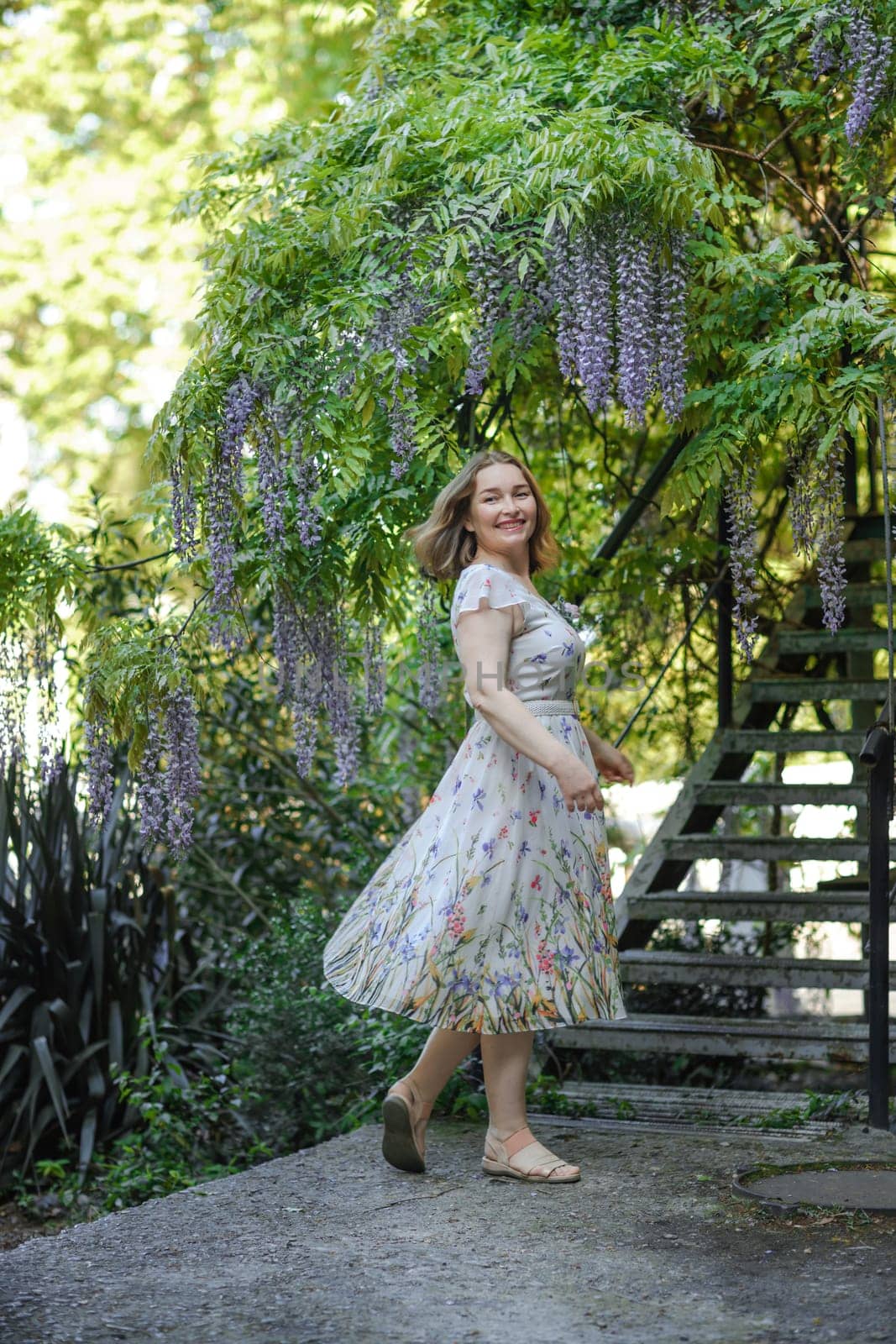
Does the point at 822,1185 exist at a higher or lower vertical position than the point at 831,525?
lower

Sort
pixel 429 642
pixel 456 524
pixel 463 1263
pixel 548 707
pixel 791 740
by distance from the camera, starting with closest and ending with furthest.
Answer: pixel 463 1263 < pixel 548 707 < pixel 456 524 < pixel 429 642 < pixel 791 740

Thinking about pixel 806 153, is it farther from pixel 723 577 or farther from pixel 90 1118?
pixel 90 1118

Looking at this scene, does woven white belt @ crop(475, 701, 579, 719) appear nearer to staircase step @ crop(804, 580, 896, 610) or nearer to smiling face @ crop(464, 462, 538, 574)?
smiling face @ crop(464, 462, 538, 574)

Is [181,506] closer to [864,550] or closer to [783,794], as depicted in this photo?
[783,794]

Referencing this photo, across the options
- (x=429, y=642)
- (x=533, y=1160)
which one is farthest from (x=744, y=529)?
(x=533, y=1160)

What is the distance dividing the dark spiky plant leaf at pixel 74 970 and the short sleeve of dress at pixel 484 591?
7.13ft

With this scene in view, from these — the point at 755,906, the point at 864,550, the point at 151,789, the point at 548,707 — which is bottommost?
the point at 755,906

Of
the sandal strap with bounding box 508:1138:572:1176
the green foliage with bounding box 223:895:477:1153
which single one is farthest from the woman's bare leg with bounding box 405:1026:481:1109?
the green foliage with bounding box 223:895:477:1153

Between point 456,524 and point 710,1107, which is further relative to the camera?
point 710,1107

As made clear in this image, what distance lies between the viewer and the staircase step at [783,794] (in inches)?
194

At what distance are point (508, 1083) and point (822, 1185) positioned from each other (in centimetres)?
71

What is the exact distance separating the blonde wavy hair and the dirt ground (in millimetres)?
1432

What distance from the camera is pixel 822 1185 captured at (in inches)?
125

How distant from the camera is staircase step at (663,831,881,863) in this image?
4.86 m
